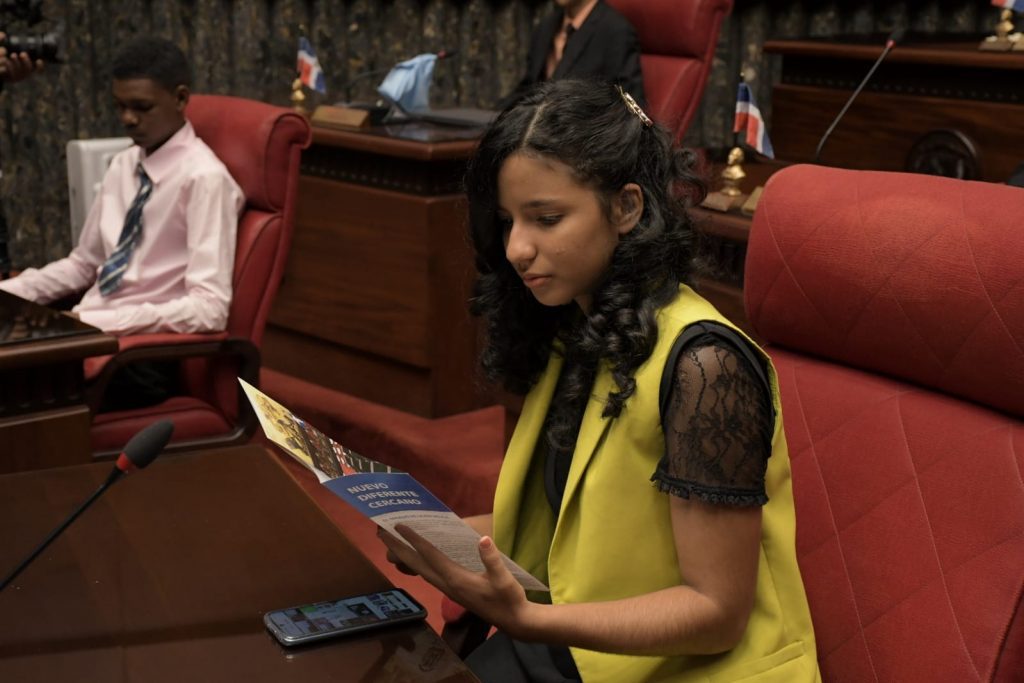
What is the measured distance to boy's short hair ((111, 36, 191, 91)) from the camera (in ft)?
8.69

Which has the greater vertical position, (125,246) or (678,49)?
(678,49)

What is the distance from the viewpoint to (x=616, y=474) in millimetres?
1244

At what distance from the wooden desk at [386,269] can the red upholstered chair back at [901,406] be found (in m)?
1.65

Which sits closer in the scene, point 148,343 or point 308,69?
point 148,343

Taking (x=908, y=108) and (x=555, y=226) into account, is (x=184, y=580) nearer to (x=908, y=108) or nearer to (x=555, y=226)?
(x=555, y=226)

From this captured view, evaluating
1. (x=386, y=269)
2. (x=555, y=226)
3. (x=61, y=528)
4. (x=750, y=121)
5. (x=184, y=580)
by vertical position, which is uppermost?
(x=555, y=226)

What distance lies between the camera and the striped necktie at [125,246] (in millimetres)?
2641

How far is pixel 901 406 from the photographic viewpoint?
1.36 m

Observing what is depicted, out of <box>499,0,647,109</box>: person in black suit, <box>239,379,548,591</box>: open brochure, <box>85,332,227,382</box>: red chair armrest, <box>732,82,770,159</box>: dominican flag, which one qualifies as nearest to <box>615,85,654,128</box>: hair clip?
<box>239,379,548,591</box>: open brochure

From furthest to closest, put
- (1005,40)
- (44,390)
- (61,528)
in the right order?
(1005,40)
(44,390)
(61,528)

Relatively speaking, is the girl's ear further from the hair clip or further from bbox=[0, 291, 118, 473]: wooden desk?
bbox=[0, 291, 118, 473]: wooden desk

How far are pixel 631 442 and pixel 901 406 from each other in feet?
1.04

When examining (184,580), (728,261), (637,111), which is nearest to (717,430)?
(637,111)

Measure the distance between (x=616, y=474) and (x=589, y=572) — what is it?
4.0 inches
